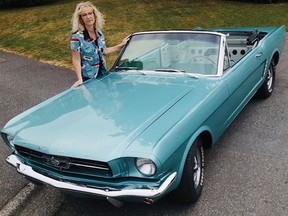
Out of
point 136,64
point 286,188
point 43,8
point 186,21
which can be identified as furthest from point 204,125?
point 43,8

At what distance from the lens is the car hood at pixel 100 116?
2.72 m

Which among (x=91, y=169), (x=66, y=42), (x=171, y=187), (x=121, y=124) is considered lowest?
(x=66, y=42)

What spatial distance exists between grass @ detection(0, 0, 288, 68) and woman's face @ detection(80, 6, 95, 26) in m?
4.09

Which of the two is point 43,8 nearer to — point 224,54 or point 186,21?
point 186,21

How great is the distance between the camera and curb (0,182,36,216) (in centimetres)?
340

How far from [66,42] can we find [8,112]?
179 inches

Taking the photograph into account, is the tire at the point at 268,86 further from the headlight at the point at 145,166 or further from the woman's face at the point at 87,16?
the headlight at the point at 145,166

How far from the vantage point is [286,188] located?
10.9 feet

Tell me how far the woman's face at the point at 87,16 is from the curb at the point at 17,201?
2006 millimetres

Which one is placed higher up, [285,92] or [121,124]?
[121,124]

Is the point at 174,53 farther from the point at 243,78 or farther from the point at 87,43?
the point at 87,43

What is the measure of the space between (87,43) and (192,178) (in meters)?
2.30

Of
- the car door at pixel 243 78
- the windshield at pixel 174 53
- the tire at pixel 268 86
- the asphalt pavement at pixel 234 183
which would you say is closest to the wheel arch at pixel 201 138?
the asphalt pavement at pixel 234 183

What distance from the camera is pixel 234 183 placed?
3.49 m
